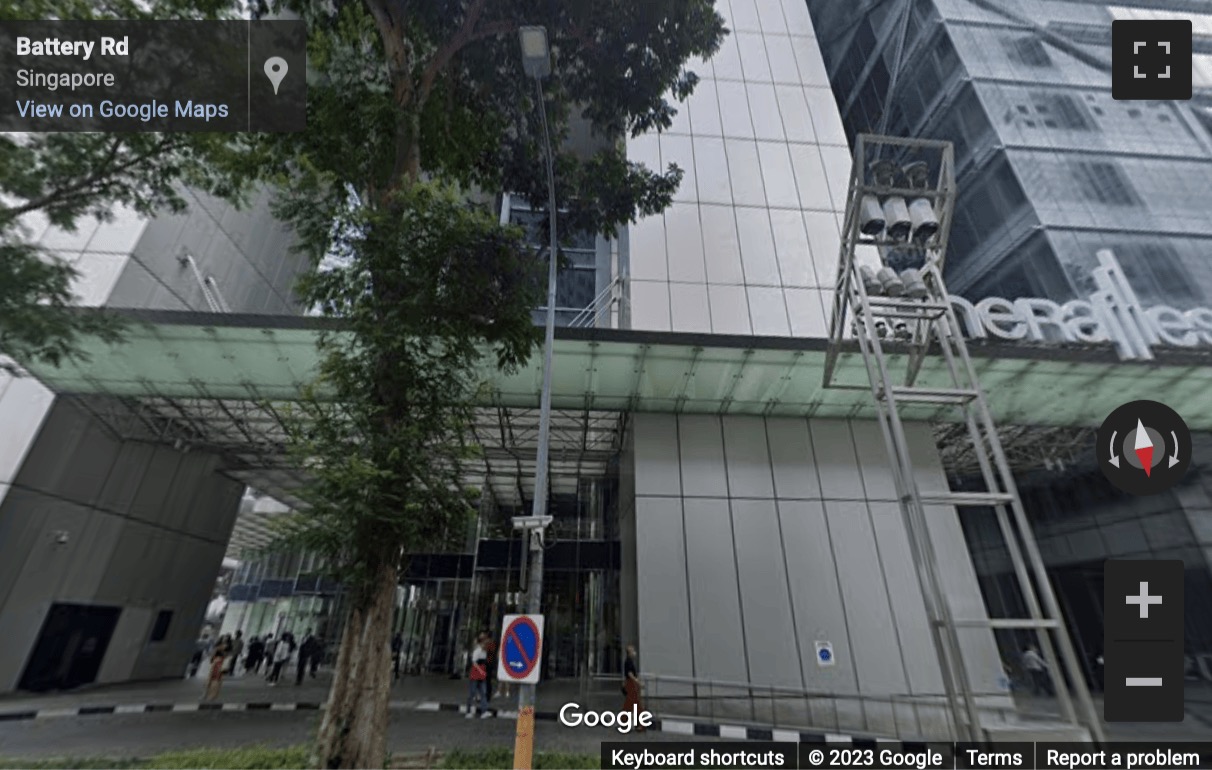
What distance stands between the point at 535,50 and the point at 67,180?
5.95 meters

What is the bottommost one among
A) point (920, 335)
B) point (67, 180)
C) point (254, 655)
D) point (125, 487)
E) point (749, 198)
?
point (254, 655)

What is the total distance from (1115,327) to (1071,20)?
1222 centimetres

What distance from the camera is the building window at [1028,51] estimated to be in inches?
677

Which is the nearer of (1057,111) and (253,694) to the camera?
(253,694)

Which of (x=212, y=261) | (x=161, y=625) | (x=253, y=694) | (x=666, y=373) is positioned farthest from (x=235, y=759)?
(x=161, y=625)

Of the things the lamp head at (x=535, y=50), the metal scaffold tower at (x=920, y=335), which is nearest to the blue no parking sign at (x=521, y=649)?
the metal scaffold tower at (x=920, y=335)

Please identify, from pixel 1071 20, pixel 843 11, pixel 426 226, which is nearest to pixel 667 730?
pixel 426 226

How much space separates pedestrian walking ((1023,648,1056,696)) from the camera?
38.6ft

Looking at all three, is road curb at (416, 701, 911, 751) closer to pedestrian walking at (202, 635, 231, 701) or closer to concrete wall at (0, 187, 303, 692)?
pedestrian walking at (202, 635, 231, 701)

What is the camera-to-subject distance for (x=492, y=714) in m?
9.81

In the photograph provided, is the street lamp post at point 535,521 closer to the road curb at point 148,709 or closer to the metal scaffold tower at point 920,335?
the metal scaffold tower at point 920,335

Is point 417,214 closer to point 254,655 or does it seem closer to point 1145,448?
point 1145,448

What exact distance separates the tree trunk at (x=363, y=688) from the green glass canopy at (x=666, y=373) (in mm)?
4855

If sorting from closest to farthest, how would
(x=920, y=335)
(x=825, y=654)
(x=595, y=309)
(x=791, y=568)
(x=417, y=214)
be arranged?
(x=417, y=214)
(x=920, y=335)
(x=825, y=654)
(x=791, y=568)
(x=595, y=309)
